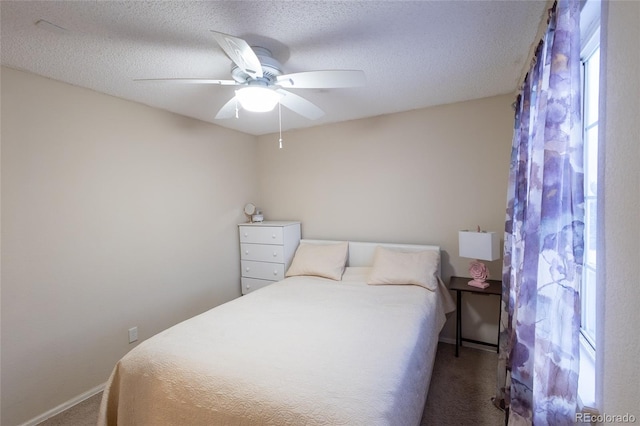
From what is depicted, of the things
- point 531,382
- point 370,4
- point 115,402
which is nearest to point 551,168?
point 531,382

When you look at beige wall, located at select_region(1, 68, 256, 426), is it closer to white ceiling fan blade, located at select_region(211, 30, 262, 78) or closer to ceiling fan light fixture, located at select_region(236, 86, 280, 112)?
ceiling fan light fixture, located at select_region(236, 86, 280, 112)

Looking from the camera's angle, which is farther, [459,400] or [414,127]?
[414,127]

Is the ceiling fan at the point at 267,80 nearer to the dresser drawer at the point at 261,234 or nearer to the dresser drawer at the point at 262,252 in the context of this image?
the dresser drawer at the point at 261,234

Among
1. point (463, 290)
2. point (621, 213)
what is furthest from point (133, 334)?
point (621, 213)

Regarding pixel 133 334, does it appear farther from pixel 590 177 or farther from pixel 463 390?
pixel 590 177

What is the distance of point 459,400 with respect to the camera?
195cm

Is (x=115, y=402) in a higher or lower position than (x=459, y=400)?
higher

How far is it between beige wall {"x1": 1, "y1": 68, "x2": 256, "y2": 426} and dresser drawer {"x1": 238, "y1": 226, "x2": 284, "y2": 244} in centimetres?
47

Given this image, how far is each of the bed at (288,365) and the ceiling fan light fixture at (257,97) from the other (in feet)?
4.68

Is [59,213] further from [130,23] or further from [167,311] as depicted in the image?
[130,23]

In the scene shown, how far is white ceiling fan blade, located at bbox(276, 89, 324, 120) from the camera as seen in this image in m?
1.83

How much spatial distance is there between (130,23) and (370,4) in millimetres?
1240

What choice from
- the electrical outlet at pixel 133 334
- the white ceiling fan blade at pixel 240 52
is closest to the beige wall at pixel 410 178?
the white ceiling fan blade at pixel 240 52

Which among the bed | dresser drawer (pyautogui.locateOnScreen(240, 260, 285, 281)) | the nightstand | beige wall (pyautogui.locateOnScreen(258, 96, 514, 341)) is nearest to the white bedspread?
the bed
